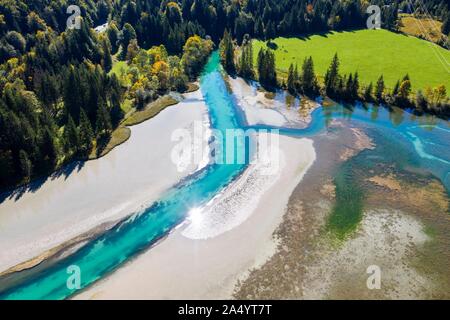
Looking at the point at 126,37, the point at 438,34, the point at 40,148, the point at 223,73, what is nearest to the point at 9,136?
the point at 40,148

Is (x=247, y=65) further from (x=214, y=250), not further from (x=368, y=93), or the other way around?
(x=214, y=250)

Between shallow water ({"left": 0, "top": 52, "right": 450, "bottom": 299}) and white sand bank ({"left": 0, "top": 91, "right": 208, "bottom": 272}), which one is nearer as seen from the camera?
shallow water ({"left": 0, "top": 52, "right": 450, "bottom": 299})

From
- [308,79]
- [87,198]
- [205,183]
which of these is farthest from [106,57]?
[205,183]

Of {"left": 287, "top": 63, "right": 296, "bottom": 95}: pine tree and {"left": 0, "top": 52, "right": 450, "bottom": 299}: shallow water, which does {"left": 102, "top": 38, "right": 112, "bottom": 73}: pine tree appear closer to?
{"left": 0, "top": 52, "right": 450, "bottom": 299}: shallow water

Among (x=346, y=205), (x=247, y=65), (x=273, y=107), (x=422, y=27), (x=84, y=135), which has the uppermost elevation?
(x=422, y=27)

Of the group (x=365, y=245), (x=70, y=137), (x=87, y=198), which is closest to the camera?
(x=365, y=245)

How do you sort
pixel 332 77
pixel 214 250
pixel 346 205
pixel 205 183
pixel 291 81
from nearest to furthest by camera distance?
pixel 214 250 → pixel 346 205 → pixel 205 183 → pixel 332 77 → pixel 291 81

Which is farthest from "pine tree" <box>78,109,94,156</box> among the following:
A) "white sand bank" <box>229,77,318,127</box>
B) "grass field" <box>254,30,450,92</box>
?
"grass field" <box>254,30,450,92</box>

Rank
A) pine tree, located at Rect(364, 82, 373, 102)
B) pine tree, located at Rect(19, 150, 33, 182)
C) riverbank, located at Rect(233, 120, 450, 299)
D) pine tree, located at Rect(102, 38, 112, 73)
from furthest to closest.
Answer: pine tree, located at Rect(102, 38, 112, 73)
pine tree, located at Rect(364, 82, 373, 102)
pine tree, located at Rect(19, 150, 33, 182)
riverbank, located at Rect(233, 120, 450, 299)
